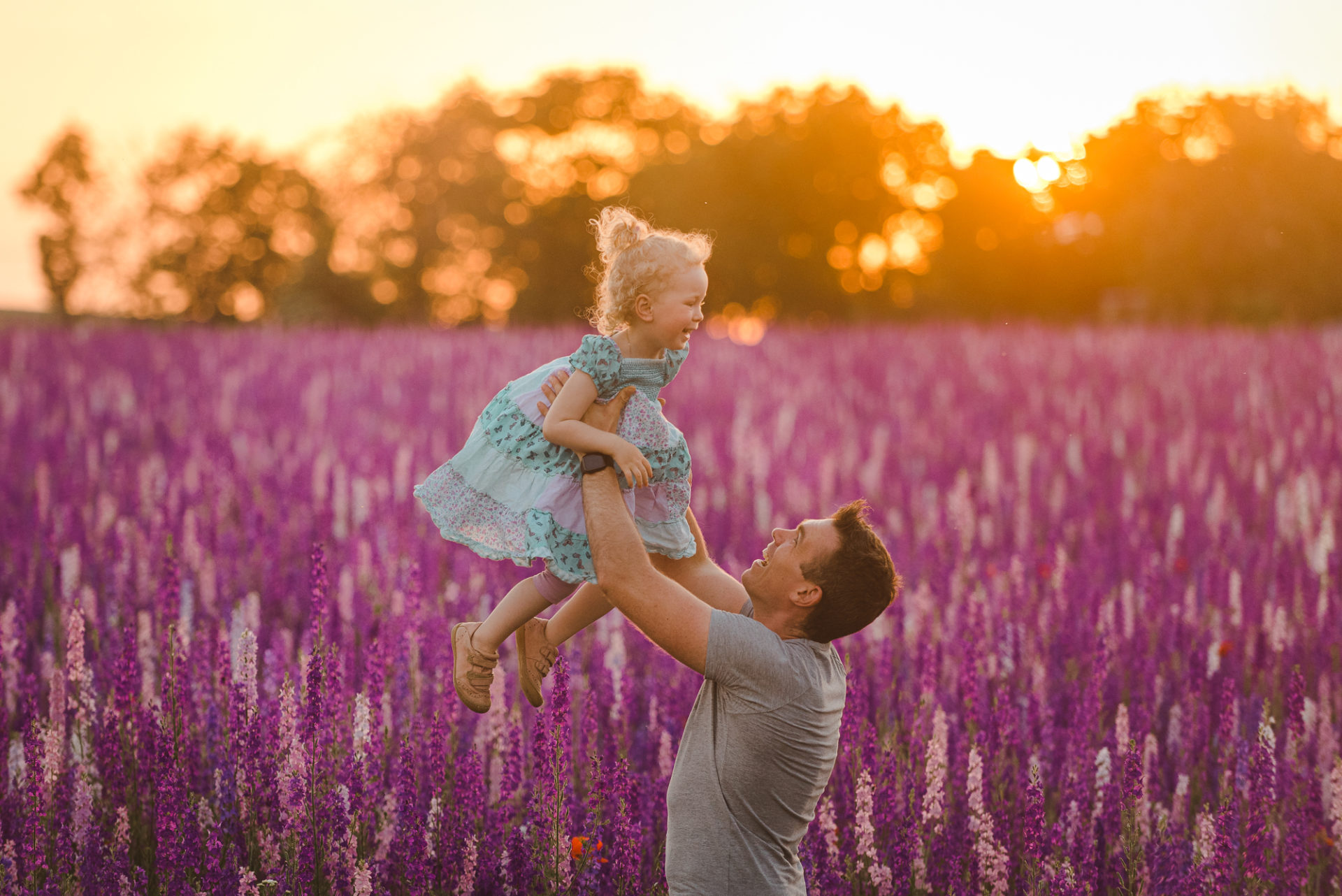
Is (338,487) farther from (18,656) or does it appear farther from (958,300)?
(958,300)

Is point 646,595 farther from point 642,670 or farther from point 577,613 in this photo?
point 642,670

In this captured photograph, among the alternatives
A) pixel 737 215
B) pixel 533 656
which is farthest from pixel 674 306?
pixel 737 215

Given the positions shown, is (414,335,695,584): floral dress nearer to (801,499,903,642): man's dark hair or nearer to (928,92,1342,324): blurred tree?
(801,499,903,642): man's dark hair

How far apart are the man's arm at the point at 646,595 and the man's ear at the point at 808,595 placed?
0.15 meters

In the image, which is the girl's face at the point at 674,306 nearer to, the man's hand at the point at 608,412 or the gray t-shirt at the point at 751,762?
the man's hand at the point at 608,412

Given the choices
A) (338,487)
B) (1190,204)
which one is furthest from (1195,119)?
(338,487)

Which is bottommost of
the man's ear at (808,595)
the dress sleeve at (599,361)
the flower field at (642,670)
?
the flower field at (642,670)

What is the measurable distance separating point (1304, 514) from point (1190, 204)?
2367 centimetres

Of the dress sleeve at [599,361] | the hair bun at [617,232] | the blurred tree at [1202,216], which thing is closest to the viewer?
the dress sleeve at [599,361]

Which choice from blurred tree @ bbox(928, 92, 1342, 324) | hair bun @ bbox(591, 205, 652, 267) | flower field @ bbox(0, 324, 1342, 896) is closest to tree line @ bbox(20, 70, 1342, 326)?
blurred tree @ bbox(928, 92, 1342, 324)

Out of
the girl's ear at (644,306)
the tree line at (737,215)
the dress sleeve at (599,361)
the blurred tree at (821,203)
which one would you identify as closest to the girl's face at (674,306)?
the girl's ear at (644,306)

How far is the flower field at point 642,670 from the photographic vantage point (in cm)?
236

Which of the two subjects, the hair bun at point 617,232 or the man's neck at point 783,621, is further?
the hair bun at point 617,232

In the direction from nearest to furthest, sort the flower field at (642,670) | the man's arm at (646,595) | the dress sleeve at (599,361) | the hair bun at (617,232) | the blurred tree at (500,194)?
the man's arm at (646,595), the dress sleeve at (599,361), the hair bun at (617,232), the flower field at (642,670), the blurred tree at (500,194)
